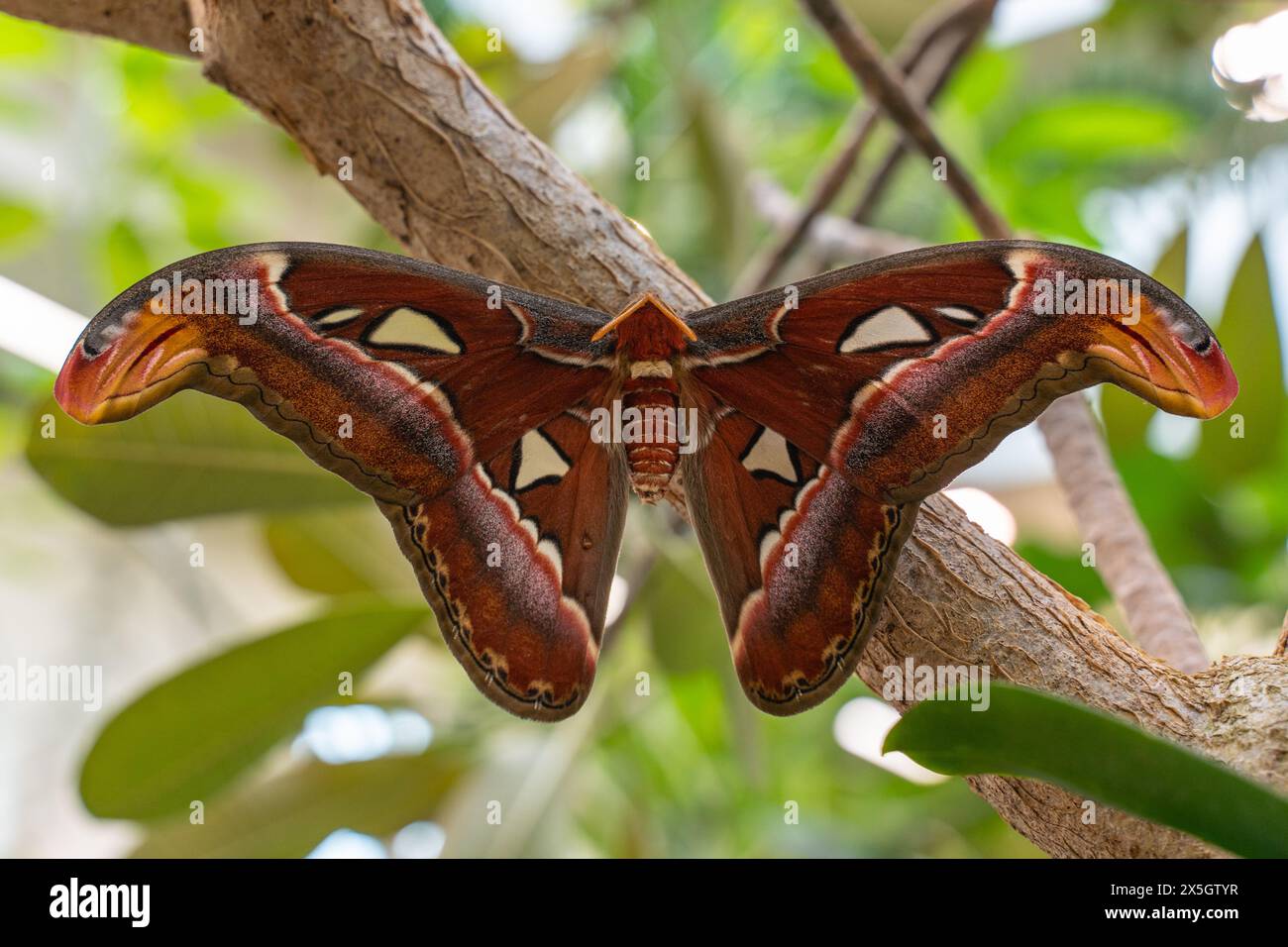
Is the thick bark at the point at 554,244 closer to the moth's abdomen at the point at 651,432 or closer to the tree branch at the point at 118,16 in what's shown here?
the tree branch at the point at 118,16

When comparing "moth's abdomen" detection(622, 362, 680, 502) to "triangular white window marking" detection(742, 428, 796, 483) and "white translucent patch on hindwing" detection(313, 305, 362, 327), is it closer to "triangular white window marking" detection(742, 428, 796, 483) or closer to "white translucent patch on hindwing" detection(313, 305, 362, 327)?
"triangular white window marking" detection(742, 428, 796, 483)

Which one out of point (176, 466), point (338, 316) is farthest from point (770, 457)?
point (176, 466)

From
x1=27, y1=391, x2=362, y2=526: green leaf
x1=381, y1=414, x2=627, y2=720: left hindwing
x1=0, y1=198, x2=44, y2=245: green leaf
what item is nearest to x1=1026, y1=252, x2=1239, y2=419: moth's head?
x1=381, y1=414, x2=627, y2=720: left hindwing

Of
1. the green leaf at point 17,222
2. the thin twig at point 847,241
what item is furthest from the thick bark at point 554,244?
the green leaf at point 17,222

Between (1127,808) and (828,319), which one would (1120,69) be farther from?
(1127,808)

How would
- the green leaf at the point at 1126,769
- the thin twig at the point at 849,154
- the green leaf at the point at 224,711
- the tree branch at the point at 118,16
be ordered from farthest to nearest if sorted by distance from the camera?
the thin twig at the point at 849,154 < the green leaf at the point at 224,711 < the tree branch at the point at 118,16 < the green leaf at the point at 1126,769
